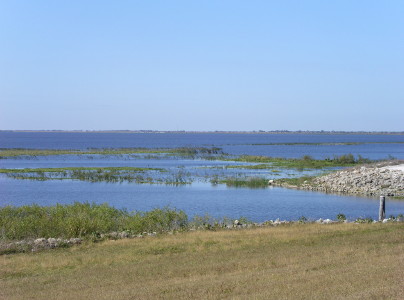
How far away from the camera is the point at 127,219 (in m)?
25.6

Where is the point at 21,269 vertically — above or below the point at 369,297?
below

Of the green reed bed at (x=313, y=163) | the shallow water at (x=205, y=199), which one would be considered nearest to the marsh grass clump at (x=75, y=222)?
the shallow water at (x=205, y=199)

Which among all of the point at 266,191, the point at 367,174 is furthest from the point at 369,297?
the point at 367,174

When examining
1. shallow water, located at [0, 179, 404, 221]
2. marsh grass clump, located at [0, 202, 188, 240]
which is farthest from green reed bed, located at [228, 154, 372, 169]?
marsh grass clump, located at [0, 202, 188, 240]

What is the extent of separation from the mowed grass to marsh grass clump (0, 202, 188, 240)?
3.21 meters

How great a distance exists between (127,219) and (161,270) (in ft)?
36.9

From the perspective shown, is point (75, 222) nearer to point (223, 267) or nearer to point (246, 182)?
point (223, 267)

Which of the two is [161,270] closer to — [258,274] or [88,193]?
[258,274]

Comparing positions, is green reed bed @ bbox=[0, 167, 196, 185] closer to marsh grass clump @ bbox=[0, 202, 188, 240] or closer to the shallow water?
the shallow water

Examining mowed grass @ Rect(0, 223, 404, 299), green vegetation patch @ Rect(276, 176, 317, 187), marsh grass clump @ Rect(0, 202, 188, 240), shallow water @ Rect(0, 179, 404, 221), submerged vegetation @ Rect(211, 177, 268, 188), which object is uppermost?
mowed grass @ Rect(0, 223, 404, 299)

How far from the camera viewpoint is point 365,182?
47438 millimetres

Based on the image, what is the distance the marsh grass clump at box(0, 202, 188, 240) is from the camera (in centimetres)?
2283

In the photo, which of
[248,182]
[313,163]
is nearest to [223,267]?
[248,182]

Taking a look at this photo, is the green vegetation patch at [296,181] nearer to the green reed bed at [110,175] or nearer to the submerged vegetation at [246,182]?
the submerged vegetation at [246,182]
